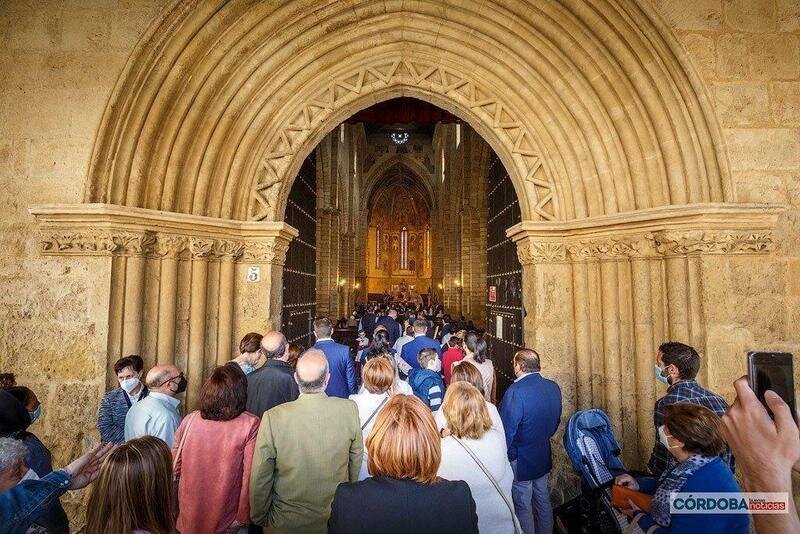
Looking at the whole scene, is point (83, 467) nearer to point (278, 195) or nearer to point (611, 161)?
point (278, 195)

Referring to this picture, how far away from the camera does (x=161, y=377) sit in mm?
2342

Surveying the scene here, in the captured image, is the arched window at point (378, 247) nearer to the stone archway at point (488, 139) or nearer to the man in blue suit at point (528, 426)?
the stone archway at point (488, 139)

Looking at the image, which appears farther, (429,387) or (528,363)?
(429,387)

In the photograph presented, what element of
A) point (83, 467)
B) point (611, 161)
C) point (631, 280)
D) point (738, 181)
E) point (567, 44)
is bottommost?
point (83, 467)

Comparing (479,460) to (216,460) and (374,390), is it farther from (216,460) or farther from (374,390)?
(216,460)

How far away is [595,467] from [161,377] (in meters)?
2.74

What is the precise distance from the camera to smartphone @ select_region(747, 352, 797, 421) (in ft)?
4.16

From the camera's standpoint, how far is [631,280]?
12.8 ft

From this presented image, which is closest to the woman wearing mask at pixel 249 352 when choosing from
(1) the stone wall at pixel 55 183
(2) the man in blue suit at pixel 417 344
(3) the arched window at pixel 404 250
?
(1) the stone wall at pixel 55 183

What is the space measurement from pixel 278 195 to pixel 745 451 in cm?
431

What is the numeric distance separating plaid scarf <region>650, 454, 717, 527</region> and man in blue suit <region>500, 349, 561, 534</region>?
116 centimetres

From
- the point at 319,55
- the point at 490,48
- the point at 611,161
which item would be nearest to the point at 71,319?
the point at 319,55

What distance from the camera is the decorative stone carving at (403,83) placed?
4449mm

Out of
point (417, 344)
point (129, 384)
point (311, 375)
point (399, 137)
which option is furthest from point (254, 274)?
point (399, 137)
